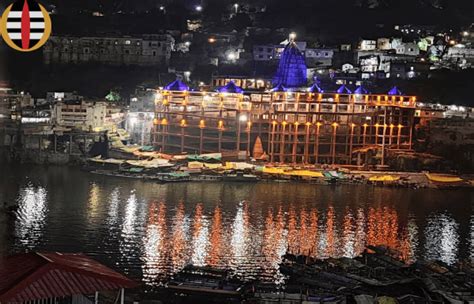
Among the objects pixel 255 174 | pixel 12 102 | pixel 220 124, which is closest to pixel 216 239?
pixel 255 174

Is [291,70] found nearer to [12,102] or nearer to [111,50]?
[111,50]

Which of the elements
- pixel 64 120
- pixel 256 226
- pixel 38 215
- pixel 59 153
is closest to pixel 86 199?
pixel 38 215

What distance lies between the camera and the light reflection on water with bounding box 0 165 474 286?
43.9ft

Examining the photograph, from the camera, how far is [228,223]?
16.5 metres

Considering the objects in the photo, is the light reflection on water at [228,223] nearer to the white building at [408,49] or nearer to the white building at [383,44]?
the white building at [408,49]

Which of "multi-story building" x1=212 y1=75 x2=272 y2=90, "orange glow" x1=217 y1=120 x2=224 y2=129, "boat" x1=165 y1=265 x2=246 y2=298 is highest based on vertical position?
"multi-story building" x1=212 y1=75 x2=272 y2=90

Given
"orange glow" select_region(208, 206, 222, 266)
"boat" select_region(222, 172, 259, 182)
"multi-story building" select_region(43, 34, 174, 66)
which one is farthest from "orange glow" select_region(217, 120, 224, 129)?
"multi-story building" select_region(43, 34, 174, 66)

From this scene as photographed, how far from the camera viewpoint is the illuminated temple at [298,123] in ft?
Answer: 83.6

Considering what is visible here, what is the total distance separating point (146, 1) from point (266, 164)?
60.6ft

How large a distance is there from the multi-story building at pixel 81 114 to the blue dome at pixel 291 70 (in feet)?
21.1

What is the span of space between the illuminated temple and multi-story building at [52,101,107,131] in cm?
245

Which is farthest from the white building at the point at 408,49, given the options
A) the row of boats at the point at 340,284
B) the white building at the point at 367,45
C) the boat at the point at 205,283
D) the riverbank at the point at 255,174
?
the boat at the point at 205,283

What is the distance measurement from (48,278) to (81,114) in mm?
22338

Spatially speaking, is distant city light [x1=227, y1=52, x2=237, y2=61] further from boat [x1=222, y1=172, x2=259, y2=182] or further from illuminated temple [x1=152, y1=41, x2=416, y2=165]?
boat [x1=222, y1=172, x2=259, y2=182]
